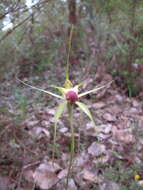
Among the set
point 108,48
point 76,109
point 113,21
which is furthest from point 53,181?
point 113,21

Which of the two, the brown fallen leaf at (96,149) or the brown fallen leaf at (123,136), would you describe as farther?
the brown fallen leaf at (123,136)

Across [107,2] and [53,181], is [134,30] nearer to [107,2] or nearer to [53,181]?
[107,2]

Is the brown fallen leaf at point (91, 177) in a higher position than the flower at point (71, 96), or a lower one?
lower

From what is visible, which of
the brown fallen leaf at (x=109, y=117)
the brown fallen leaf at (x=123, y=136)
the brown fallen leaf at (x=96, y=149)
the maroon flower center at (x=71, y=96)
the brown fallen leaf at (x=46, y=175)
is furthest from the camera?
the brown fallen leaf at (x=109, y=117)

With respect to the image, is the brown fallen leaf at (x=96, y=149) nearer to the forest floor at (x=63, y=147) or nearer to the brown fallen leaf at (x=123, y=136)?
the forest floor at (x=63, y=147)

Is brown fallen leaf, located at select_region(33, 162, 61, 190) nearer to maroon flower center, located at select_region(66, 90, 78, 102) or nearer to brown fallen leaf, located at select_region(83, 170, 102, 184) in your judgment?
brown fallen leaf, located at select_region(83, 170, 102, 184)

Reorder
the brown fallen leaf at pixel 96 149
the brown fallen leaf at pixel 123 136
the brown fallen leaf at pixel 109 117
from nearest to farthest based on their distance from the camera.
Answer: the brown fallen leaf at pixel 96 149 → the brown fallen leaf at pixel 123 136 → the brown fallen leaf at pixel 109 117

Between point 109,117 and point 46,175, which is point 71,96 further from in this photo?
point 109,117

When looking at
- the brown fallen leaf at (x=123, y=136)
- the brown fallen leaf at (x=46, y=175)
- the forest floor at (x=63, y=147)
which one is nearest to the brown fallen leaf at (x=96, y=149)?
the forest floor at (x=63, y=147)
